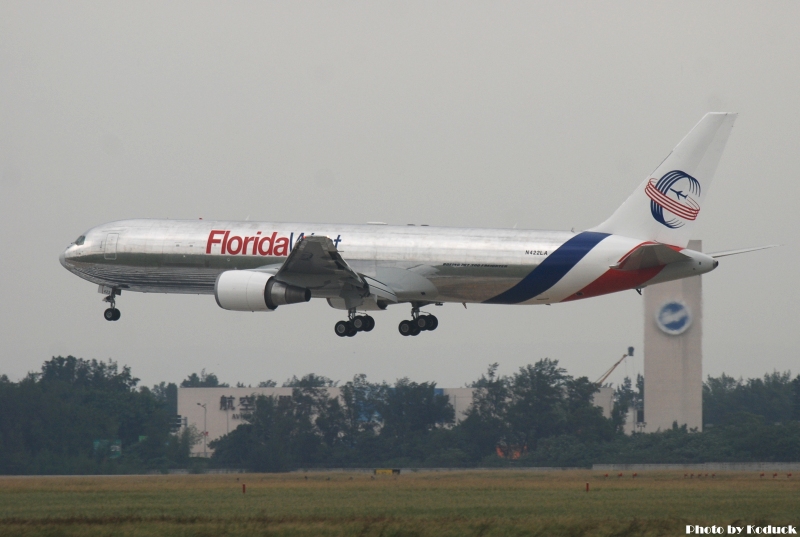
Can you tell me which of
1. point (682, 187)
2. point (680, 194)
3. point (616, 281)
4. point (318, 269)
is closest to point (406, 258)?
point (318, 269)

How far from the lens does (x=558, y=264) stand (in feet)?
170

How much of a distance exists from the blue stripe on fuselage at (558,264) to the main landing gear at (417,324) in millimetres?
5731

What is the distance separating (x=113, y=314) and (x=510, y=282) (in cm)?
1967

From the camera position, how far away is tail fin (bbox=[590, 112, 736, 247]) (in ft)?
171

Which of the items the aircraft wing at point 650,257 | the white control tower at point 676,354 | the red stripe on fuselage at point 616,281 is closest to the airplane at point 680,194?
the aircraft wing at point 650,257

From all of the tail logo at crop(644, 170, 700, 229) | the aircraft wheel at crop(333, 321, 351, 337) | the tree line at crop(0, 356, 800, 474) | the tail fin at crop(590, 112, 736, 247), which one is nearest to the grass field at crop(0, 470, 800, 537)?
the aircraft wheel at crop(333, 321, 351, 337)

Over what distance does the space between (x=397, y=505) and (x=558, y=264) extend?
12.6 m

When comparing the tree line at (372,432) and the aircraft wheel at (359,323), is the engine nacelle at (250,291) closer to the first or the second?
the aircraft wheel at (359,323)

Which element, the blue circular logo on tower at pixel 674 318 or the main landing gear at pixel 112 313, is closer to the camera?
the main landing gear at pixel 112 313

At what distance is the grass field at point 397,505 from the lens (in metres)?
37.5

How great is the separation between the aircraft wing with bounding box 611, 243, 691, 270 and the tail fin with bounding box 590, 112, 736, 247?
128cm

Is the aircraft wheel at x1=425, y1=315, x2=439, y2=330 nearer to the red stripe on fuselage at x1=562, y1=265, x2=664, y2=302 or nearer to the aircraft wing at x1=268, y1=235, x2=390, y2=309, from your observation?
the aircraft wing at x1=268, y1=235, x2=390, y2=309

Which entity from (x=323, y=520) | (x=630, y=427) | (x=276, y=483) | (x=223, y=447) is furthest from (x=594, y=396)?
(x=323, y=520)

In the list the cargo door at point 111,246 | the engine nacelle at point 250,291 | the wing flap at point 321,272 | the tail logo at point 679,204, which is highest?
the tail logo at point 679,204
